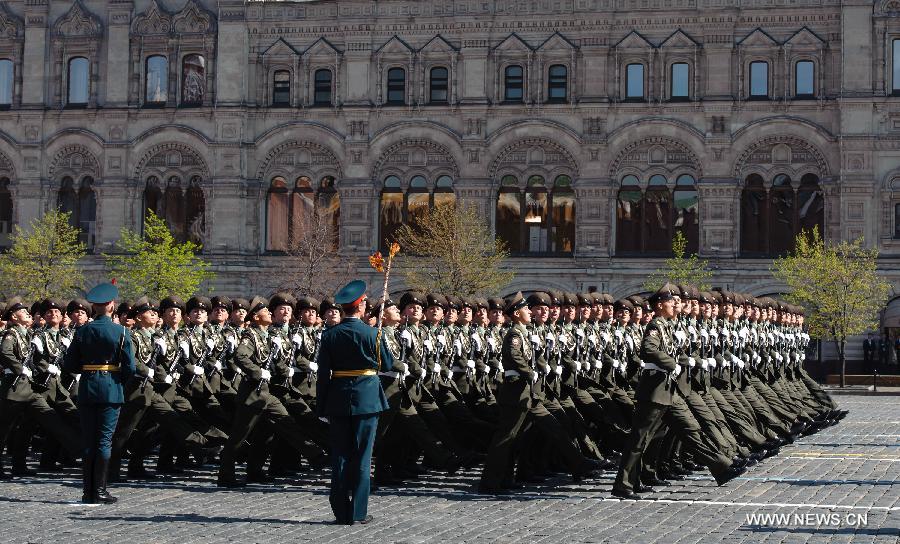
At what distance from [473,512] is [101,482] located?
140 inches

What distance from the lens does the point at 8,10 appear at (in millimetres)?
54094

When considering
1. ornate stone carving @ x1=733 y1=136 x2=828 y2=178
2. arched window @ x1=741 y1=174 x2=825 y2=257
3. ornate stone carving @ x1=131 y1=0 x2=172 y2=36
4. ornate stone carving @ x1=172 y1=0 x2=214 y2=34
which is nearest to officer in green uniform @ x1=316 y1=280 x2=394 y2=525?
ornate stone carving @ x1=733 y1=136 x2=828 y2=178

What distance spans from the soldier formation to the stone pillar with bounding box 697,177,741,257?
31.0m

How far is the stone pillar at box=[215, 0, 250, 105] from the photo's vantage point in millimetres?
52156

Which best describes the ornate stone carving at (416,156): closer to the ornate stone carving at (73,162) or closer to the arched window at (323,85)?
the arched window at (323,85)

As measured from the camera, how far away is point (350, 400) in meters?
13.3

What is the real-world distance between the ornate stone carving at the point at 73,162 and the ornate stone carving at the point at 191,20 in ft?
17.5

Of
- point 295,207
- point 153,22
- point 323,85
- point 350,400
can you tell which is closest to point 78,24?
point 153,22

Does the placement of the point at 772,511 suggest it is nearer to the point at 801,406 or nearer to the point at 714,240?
the point at 801,406

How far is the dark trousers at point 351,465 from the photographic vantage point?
43.2ft

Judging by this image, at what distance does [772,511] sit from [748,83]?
36.9 m

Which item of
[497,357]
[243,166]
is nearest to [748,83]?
[243,166]

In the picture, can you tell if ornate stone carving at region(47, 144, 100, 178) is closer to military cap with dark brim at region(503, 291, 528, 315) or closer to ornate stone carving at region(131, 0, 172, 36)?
ornate stone carving at region(131, 0, 172, 36)

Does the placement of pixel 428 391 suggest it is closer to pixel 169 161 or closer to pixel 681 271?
pixel 681 271
